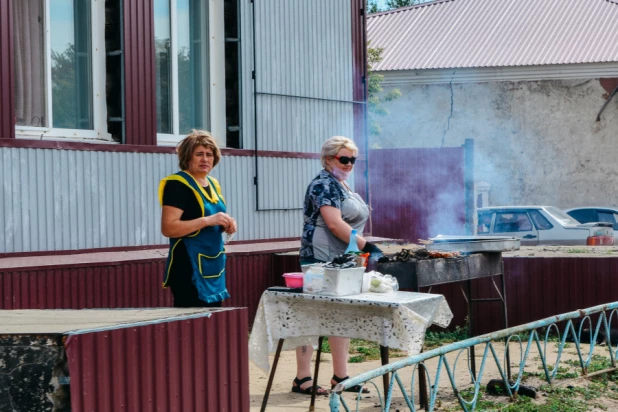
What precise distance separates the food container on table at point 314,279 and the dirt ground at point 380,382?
38.3 inches

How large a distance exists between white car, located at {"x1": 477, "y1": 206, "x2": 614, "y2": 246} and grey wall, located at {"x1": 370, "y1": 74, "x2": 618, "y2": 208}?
7.09 metres

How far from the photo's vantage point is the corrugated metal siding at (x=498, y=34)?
2566 centimetres

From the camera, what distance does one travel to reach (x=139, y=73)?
10.2 m

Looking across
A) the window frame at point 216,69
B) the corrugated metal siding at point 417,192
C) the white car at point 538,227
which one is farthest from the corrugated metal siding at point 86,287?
the white car at point 538,227

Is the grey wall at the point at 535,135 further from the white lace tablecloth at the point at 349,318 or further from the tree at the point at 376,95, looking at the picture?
the white lace tablecloth at the point at 349,318

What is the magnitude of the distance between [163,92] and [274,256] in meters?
2.10

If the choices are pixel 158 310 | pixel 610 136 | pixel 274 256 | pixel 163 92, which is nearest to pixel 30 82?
pixel 163 92

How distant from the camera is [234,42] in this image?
1157cm

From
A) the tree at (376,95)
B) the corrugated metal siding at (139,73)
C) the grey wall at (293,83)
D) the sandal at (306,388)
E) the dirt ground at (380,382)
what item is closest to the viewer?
the dirt ground at (380,382)

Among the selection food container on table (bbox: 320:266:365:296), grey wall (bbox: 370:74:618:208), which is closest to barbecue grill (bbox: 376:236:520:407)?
food container on table (bbox: 320:266:365:296)

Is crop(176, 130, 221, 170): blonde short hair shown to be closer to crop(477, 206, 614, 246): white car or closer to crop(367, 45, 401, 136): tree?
crop(477, 206, 614, 246): white car

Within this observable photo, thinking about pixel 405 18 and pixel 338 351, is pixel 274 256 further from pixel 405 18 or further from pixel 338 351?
pixel 405 18

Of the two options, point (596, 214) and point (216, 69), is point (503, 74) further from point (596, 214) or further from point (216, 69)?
point (216, 69)

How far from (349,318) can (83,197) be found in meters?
3.82
